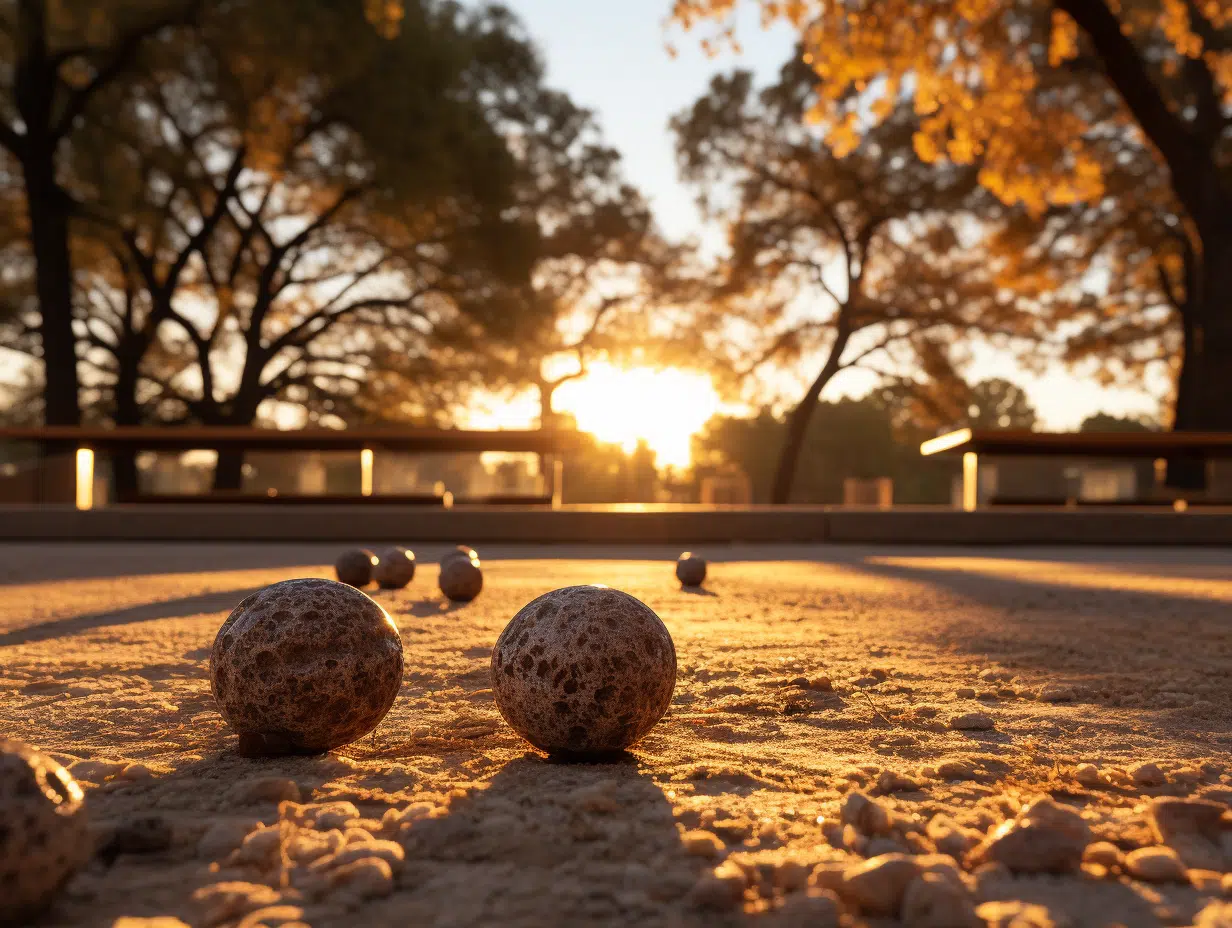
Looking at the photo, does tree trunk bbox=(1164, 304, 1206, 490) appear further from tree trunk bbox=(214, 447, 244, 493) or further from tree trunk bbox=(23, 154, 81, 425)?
tree trunk bbox=(23, 154, 81, 425)

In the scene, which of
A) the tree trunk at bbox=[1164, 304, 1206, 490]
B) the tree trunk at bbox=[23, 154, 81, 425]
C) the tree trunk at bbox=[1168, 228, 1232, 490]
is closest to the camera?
the tree trunk at bbox=[1168, 228, 1232, 490]

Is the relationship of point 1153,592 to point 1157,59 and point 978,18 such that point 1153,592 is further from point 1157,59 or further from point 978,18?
point 1157,59

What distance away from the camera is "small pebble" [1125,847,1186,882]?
1.83m

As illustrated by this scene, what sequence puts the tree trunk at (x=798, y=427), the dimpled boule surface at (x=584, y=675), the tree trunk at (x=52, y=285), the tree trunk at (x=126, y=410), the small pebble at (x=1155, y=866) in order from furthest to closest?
the tree trunk at (x=798, y=427) → the tree trunk at (x=126, y=410) → the tree trunk at (x=52, y=285) → the dimpled boule surface at (x=584, y=675) → the small pebble at (x=1155, y=866)

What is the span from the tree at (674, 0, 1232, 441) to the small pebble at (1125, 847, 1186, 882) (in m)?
13.0

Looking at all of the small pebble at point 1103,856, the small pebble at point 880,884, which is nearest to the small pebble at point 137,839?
the small pebble at point 880,884

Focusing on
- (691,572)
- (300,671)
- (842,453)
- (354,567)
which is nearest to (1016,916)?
(300,671)

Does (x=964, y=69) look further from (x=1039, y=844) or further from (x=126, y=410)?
(x=126, y=410)

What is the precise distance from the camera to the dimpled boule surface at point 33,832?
1.58 metres

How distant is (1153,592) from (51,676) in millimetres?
6920

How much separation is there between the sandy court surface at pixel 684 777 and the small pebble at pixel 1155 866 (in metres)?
0.02

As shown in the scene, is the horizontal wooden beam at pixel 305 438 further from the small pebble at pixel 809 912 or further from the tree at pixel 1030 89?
the small pebble at pixel 809 912

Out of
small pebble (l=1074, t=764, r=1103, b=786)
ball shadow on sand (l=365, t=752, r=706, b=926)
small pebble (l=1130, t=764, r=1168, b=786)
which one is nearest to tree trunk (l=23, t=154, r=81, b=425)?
ball shadow on sand (l=365, t=752, r=706, b=926)

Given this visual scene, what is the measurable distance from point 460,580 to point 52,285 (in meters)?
16.1
